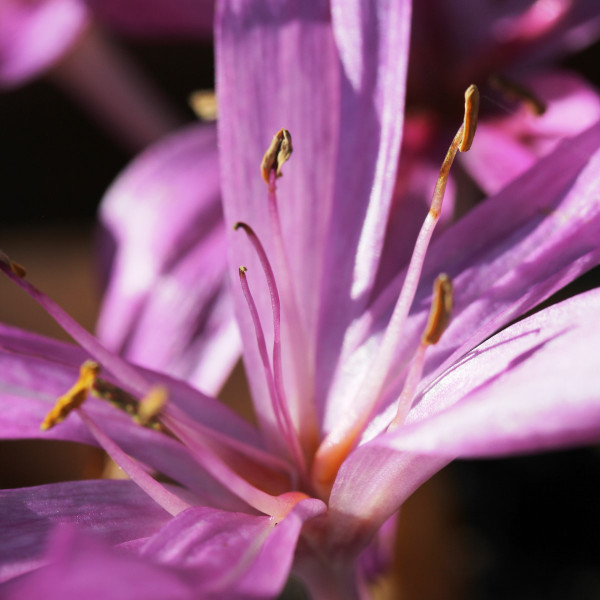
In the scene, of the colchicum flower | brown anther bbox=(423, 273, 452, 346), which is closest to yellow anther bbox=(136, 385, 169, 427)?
the colchicum flower

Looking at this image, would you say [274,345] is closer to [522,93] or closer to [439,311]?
[439,311]

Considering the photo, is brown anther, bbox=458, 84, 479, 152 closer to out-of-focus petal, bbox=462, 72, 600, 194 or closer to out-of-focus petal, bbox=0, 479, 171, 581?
out-of-focus petal, bbox=462, 72, 600, 194

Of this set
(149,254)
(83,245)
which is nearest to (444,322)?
(149,254)

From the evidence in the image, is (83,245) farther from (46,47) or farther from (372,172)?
(372,172)

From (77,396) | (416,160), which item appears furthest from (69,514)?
(416,160)

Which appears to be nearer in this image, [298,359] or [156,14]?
[298,359]

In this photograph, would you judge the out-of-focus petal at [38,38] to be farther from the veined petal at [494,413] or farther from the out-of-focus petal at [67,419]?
the veined petal at [494,413]

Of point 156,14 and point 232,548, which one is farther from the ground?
point 156,14
